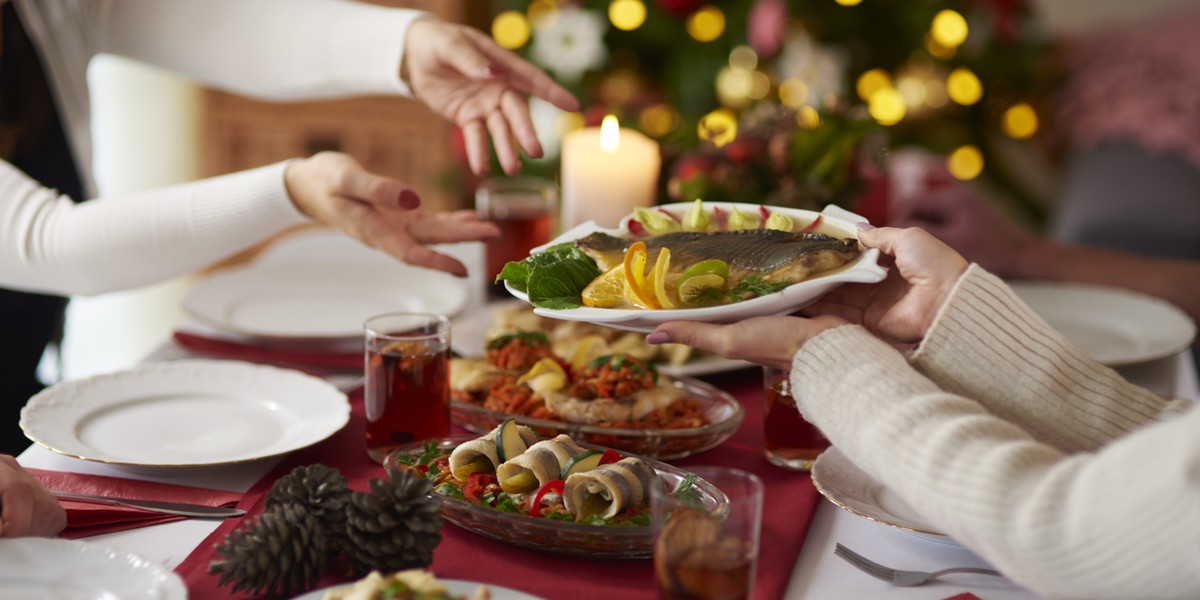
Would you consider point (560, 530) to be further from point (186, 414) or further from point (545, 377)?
point (186, 414)

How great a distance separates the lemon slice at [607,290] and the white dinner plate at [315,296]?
606 millimetres

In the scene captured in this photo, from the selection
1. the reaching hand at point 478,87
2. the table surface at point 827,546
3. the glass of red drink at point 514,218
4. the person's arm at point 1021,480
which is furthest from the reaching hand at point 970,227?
the person's arm at point 1021,480

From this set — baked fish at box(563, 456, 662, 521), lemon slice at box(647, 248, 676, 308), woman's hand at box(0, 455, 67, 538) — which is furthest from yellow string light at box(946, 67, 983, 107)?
woman's hand at box(0, 455, 67, 538)

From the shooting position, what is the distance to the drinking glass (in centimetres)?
83

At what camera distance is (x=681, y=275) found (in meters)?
1.07

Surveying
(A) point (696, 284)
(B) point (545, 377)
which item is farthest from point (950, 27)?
(A) point (696, 284)

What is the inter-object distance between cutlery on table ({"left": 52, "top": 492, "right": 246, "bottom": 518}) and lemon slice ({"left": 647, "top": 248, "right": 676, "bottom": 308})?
0.44 m

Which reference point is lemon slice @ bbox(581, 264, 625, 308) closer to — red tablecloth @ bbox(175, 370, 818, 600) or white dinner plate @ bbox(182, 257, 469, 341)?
red tablecloth @ bbox(175, 370, 818, 600)

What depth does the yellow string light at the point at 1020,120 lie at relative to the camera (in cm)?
396

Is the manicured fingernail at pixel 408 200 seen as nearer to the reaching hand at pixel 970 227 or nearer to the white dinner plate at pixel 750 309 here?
the white dinner plate at pixel 750 309

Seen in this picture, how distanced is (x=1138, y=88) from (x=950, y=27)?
2.28 feet

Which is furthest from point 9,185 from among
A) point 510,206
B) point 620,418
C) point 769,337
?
point 769,337

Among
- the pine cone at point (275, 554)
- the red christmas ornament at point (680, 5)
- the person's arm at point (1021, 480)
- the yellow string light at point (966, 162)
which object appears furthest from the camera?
the yellow string light at point (966, 162)

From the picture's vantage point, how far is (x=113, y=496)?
1125 mm
